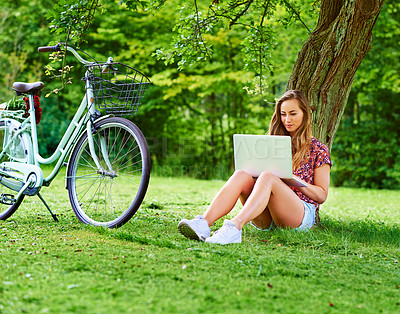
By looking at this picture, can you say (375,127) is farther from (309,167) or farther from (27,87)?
(27,87)

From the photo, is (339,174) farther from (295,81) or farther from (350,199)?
(295,81)

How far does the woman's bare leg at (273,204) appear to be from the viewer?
278 cm

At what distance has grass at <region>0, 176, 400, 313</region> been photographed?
1.76 metres

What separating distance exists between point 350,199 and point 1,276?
19.4 ft

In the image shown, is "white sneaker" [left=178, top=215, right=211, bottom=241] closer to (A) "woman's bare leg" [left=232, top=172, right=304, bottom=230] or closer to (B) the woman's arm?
(A) "woman's bare leg" [left=232, top=172, right=304, bottom=230]

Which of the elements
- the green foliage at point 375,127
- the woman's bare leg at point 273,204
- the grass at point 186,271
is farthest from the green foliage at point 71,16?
the green foliage at point 375,127

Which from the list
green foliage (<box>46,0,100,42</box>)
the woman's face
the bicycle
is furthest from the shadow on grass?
green foliage (<box>46,0,100,42</box>)

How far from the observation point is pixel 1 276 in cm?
202

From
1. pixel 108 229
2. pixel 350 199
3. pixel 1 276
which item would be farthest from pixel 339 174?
pixel 1 276

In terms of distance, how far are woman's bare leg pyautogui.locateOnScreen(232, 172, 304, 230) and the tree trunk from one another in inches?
36.0

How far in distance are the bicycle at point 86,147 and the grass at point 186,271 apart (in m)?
0.25

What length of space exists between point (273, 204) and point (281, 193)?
0.11 m

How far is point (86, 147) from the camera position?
3.29 m

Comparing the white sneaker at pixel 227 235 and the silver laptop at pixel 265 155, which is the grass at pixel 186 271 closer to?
the white sneaker at pixel 227 235
